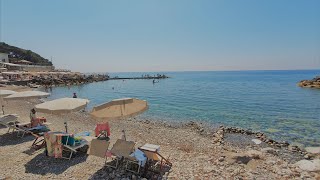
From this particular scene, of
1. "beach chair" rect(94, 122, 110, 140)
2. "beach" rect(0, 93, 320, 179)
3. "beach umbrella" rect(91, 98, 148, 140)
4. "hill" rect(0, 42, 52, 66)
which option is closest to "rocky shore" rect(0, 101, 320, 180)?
"beach" rect(0, 93, 320, 179)

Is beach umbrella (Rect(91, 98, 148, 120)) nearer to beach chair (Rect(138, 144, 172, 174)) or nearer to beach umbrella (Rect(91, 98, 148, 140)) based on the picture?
beach umbrella (Rect(91, 98, 148, 140))

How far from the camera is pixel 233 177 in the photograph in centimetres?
731

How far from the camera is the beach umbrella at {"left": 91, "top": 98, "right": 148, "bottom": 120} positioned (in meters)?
8.35

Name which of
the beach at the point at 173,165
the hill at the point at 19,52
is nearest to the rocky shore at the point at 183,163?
the beach at the point at 173,165

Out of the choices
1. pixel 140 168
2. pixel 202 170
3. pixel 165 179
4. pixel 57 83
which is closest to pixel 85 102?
pixel 140 168

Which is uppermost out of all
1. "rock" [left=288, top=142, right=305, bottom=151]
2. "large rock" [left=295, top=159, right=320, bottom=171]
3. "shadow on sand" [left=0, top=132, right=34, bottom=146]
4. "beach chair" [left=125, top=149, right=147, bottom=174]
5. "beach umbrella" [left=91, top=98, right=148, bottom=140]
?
"beach umbrella" [left=91, top=98, right=148, bottom=140]

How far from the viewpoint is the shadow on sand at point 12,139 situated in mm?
10328

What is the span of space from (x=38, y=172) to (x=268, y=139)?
1201 cm

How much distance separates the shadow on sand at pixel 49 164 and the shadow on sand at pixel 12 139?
2.44 metres

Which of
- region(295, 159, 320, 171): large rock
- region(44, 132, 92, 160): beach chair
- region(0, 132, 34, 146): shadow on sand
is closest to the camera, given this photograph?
region(44, 132, 92, 160): beach chair

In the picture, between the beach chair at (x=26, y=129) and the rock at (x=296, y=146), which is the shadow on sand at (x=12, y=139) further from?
the rock at (x=296, y=146)

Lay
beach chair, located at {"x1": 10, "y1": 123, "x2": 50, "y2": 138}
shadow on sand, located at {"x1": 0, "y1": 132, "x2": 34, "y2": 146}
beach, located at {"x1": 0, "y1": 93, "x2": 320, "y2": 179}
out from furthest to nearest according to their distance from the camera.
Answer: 1. beach chair, located at {"x1": 10, "y1": 123, "x2": 50, "y2": 138}
2. shadow on sand, located at {"x1": 0, "y1": 132, "x2": 34, "y2": 146}
3. beach, located at {"x1": 0, "y1": 93, "x2": 320, "y2": 179}

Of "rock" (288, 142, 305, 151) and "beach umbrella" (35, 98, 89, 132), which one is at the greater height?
"beach umbrella" (35, 98, 89, 132)

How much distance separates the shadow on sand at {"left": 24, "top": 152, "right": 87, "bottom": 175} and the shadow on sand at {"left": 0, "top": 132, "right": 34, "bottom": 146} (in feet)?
8.01
